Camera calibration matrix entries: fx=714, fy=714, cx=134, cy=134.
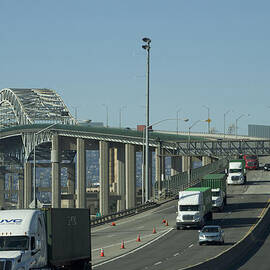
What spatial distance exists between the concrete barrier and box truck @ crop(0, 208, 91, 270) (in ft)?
17.0

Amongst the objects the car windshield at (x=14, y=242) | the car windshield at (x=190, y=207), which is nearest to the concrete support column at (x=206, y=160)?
the car windshield at (x=190, y=207)

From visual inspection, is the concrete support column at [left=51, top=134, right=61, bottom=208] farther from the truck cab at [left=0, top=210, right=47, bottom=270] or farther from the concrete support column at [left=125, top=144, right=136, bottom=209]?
the truck cab at [left=0, top=210, right=47, bottom=270]

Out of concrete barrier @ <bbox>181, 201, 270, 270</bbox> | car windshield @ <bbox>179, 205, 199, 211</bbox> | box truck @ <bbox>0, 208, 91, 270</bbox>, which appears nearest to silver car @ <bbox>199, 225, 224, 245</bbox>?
concrete barrier @ <bbox>181, 201, 270, 270</bbox>

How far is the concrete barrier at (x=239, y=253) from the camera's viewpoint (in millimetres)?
35344

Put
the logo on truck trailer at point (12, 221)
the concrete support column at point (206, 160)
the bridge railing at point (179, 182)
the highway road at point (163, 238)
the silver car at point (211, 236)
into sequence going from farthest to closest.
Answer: the concrete support column at point (206, 160), the bridge railing at point (179, 182), the silver car at point (211, 236), the highway road at point (163, 238), the logo on truck trailer at point (12, 221)

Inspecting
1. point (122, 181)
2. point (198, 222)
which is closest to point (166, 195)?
point (198, 222)

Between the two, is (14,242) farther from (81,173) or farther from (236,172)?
(81,173)

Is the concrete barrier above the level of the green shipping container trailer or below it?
below

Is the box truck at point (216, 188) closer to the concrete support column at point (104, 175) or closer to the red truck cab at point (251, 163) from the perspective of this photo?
the red truck cab at point (251, 163)

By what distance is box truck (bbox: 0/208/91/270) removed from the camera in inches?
1058

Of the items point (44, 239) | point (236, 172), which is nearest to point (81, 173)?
point (236, 172)

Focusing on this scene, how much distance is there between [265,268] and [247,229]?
20.3 m

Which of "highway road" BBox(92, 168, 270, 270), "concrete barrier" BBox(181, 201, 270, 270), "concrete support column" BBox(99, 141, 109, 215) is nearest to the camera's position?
"concrete barrier" BBox(181, 201, 270, 270)

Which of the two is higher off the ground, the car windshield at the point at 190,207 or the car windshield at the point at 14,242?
the car windshield at the point at 14,242
